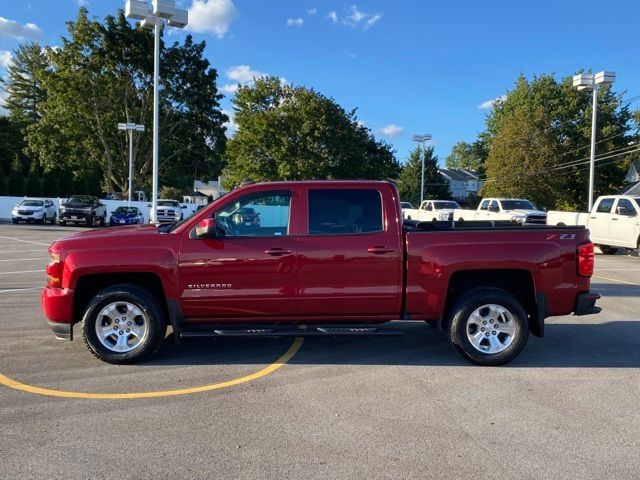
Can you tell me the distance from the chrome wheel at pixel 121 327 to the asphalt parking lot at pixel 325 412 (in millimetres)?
244

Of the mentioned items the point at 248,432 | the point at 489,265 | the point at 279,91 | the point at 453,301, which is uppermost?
the point at 279,91

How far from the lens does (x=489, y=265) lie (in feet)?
18.6

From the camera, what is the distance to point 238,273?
554 centimetres

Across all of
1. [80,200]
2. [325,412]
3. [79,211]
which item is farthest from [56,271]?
[80,200]

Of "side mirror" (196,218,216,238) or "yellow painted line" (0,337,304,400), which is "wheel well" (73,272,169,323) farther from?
"yellow painted line" (0,337,304,400)

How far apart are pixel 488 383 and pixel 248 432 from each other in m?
2.48

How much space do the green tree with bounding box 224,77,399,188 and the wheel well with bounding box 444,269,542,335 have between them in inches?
1517

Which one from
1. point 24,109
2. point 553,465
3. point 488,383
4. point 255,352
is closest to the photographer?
point 553,465

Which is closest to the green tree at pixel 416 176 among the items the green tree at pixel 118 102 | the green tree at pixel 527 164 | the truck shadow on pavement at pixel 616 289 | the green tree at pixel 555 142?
the green tree at pixel 555 142

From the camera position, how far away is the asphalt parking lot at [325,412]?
3.61 m

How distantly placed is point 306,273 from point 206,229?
1102mm

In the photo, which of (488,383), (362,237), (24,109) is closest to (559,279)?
(488,383)

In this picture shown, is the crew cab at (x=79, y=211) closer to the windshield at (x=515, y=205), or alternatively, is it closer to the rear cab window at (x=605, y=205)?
the windshield at (x=515, y=205)

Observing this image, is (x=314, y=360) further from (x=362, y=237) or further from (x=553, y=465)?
(x=553, y=465)
